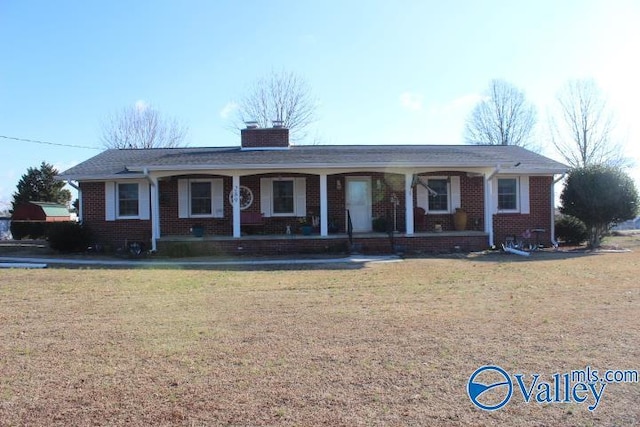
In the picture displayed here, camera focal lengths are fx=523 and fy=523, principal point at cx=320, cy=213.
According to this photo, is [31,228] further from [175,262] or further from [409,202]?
[409,202]

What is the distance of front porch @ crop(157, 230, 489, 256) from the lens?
15984 mm

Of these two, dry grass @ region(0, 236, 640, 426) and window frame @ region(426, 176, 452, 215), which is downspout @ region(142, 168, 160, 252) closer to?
dry grass @ region(0, 236, 640, 426)

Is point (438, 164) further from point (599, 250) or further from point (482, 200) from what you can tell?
point (599, 250)

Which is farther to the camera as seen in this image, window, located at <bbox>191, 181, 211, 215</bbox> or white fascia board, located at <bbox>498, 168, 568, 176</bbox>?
window, located at <bbox>191, 181, 211, 215</bbox>

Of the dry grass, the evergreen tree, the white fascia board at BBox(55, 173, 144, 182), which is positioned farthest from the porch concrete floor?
the evergreen tree

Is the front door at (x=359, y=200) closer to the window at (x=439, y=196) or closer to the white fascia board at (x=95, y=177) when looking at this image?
the window at (x=439, y=196)

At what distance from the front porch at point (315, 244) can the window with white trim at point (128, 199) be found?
2.17 metres

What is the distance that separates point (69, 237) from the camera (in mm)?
16781

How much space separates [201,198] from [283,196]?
285 cm

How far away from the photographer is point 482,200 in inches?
733

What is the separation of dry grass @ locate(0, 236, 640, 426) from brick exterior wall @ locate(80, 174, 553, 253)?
803cm

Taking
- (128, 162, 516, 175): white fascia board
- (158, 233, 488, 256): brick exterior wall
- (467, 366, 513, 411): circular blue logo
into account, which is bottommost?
(467, 366, 513, 411): circular blue logo

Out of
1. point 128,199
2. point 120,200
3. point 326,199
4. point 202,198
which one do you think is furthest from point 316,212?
point 120,200

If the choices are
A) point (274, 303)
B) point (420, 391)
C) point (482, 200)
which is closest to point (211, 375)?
point (420, 391)
